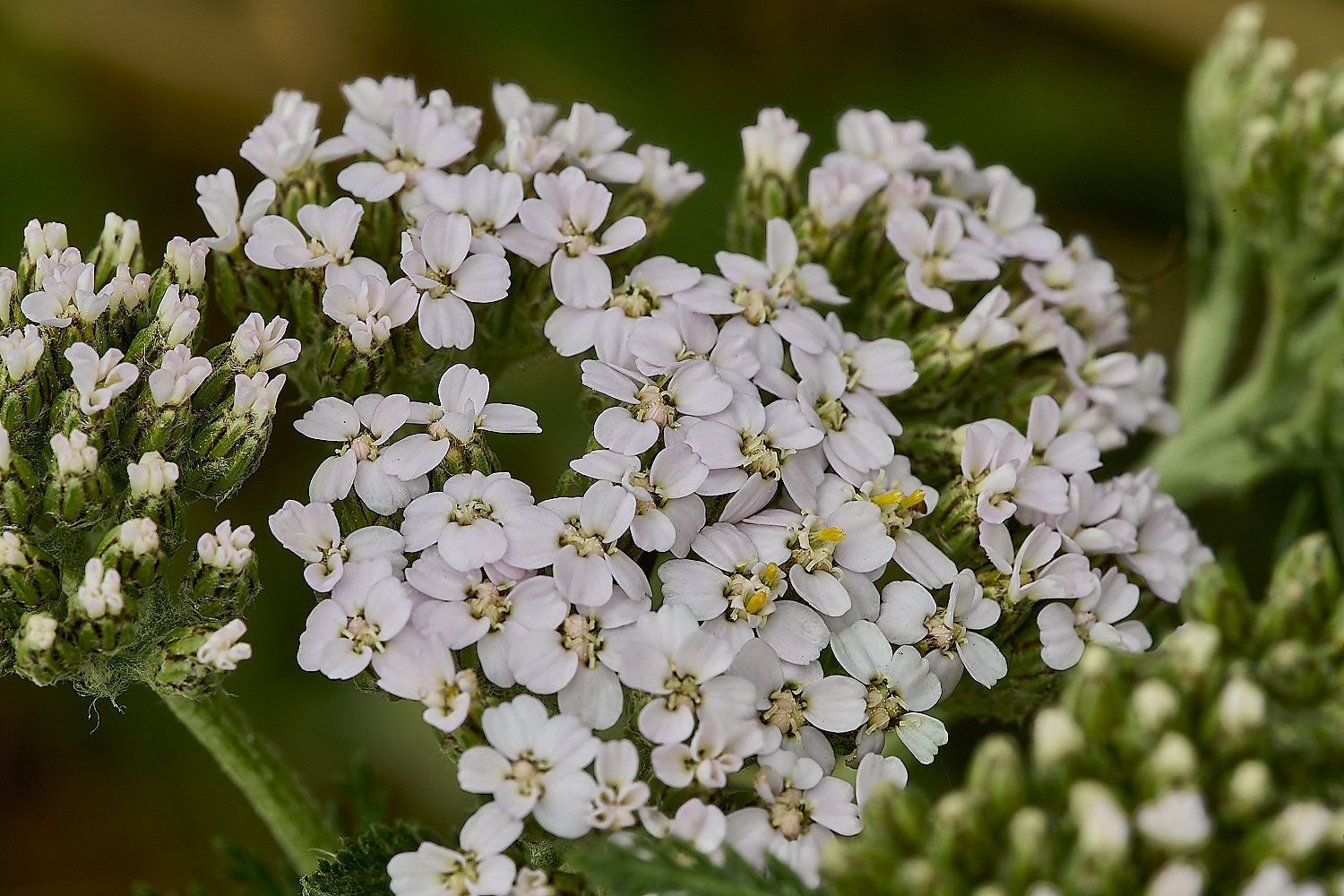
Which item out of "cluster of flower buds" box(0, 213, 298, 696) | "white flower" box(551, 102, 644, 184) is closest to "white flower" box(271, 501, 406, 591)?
"cluster of flower buds" box(0, 213, 298, 696)

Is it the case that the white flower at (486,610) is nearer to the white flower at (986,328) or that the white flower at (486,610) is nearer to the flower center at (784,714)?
the flower center at (784,714)

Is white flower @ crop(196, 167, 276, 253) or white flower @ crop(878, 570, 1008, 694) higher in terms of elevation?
white flower @ crop(196, 167, 276, 253)

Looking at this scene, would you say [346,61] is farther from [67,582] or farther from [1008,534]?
[1008,534]

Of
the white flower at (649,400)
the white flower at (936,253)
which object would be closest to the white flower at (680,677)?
the white flower at (649,400)

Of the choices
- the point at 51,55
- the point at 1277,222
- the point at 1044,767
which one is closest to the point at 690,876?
the point at 1044,767

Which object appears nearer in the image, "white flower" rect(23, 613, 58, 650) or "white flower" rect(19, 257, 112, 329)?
"white flower" rect(23, 613, 58, 650)

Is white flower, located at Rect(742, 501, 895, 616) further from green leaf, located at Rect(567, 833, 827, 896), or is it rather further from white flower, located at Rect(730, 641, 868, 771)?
green leaf, located at Rect(567, 833, 827, 896)
